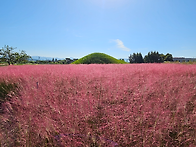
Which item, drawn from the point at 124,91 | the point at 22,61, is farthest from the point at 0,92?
the point at 22,61

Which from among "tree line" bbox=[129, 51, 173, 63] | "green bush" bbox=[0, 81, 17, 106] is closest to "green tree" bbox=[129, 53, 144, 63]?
"tree line" bbox=[129, 51, 173, 63]

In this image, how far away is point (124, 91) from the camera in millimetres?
1948

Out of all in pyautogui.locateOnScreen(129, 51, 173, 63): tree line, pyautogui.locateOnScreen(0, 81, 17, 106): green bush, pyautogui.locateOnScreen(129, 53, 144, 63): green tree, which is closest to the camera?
pyautogui.locateOnScreen(0, 81, 17, 106): green bush

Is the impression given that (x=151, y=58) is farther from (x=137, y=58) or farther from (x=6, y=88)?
(x=6, y=88)

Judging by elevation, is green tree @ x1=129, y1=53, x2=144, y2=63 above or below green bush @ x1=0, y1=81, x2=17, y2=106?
above

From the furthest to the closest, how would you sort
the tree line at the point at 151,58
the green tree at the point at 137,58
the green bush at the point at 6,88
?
the green tree at the point at 137,58 < the tree line at the point at 151,58 < the green bush at the point at 6,88

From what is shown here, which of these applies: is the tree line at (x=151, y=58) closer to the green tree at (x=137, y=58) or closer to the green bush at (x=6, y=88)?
the green tree at (x=137, y=58)

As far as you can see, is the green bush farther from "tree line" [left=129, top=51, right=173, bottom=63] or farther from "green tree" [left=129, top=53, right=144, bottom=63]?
"green tree" [left=129, top=53, right=144, bottom=63]

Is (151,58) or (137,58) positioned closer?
(151,58)

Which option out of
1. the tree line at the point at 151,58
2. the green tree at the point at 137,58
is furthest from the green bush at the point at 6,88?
the green tree at the point at 137,58

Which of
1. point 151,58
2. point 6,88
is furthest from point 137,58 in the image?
point 6,88

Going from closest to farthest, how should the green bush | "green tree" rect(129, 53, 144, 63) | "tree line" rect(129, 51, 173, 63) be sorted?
the green bush
"tree line" rect(129, 51, 173, 63)
"green tree" rect(129, 53, 144, 63)

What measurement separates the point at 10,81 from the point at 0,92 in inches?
21.8

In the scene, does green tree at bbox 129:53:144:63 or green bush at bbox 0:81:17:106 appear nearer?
green bush at bbox 0:81:17:106
